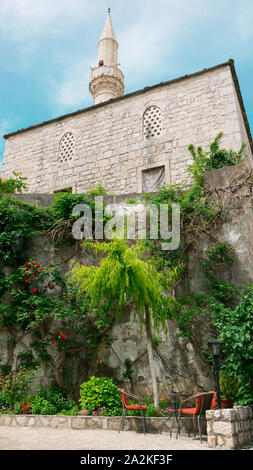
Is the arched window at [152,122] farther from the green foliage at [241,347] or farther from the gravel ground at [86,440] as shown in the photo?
the gravel ground at [86,440]

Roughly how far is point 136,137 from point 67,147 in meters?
2.81

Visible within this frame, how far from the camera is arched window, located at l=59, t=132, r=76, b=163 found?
1323 cm

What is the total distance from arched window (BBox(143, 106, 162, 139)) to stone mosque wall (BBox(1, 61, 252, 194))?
0.11 ft

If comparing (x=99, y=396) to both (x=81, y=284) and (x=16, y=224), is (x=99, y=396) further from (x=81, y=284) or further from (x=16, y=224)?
(x=16, y=224)

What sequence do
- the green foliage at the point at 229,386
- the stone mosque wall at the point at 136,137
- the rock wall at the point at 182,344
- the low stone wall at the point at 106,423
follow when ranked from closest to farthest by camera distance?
1. the low stone wall at the point at 106,423
2. the green foliage at the point at 229,386
3. the rock wall at the point at 182,344
4. the stone mosque wall at the point at 136,137

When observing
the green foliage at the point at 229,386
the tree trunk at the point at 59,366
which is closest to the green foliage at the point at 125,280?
the green foliage at the point at 229,386

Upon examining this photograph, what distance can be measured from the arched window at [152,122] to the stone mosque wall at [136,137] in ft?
0.11

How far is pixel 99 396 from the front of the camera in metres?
5.96

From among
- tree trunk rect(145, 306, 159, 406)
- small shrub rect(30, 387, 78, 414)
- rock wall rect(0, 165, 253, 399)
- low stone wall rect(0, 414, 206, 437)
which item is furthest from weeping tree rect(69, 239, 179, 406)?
small shrub rect(30, 387, 78, 414)

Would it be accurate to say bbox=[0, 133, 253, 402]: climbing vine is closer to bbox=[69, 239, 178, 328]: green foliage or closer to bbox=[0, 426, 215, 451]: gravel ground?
bbox=[69, 239, 178, 328]: green foliage

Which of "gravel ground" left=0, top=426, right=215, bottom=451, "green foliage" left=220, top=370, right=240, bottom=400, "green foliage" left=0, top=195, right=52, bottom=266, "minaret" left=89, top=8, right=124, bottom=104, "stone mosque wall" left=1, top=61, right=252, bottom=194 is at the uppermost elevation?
"minaret" left=89, top=8, right=124, bottom=104

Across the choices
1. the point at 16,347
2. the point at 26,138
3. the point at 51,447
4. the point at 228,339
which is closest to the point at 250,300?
the point at 228,339

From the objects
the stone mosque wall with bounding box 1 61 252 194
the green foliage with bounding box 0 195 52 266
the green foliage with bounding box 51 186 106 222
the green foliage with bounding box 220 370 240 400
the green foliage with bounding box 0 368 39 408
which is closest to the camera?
the green foliage with bounding box 220 370 240 400

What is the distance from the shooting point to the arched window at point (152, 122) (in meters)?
11.9
